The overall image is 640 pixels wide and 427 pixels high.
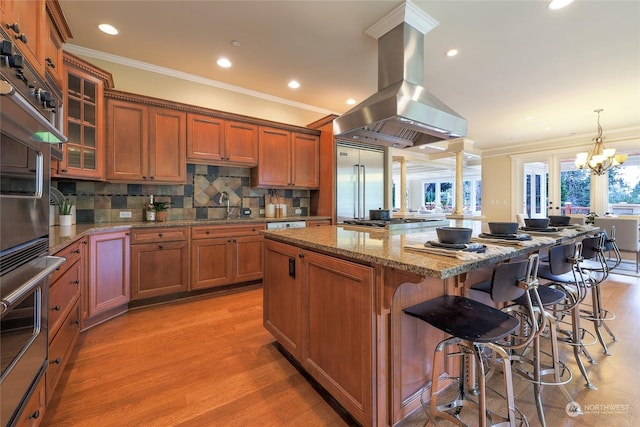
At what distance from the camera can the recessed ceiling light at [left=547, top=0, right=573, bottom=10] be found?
2.09 meters

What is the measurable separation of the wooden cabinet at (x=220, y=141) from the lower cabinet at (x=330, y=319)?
2.03 metres

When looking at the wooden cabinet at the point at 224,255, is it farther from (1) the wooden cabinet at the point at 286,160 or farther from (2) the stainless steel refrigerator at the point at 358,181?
(2) the stainless steel refrigerator at the point at 358,181

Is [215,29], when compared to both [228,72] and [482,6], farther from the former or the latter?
[482,6]

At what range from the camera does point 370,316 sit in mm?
1181

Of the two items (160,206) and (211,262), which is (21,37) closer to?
(160,206)

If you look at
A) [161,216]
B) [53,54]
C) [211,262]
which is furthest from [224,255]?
[53,54]

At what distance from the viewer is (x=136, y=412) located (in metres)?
1.44

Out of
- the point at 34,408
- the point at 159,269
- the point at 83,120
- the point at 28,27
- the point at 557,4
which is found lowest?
the point at 34,408

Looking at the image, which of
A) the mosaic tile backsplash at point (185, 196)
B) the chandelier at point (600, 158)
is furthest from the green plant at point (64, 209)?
the chandelier at point (600, 158)

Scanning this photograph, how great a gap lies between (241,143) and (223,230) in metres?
1.22

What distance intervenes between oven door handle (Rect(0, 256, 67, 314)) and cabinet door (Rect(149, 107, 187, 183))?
2.13 metres

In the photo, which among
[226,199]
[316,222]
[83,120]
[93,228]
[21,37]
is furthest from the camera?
[316,222]

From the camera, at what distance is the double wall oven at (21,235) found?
2.86ft

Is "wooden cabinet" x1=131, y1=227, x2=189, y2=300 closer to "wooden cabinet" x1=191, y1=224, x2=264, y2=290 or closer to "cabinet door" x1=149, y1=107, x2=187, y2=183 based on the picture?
"wooden cabinet" x1=191, y1=224, x2=264, y2=290
